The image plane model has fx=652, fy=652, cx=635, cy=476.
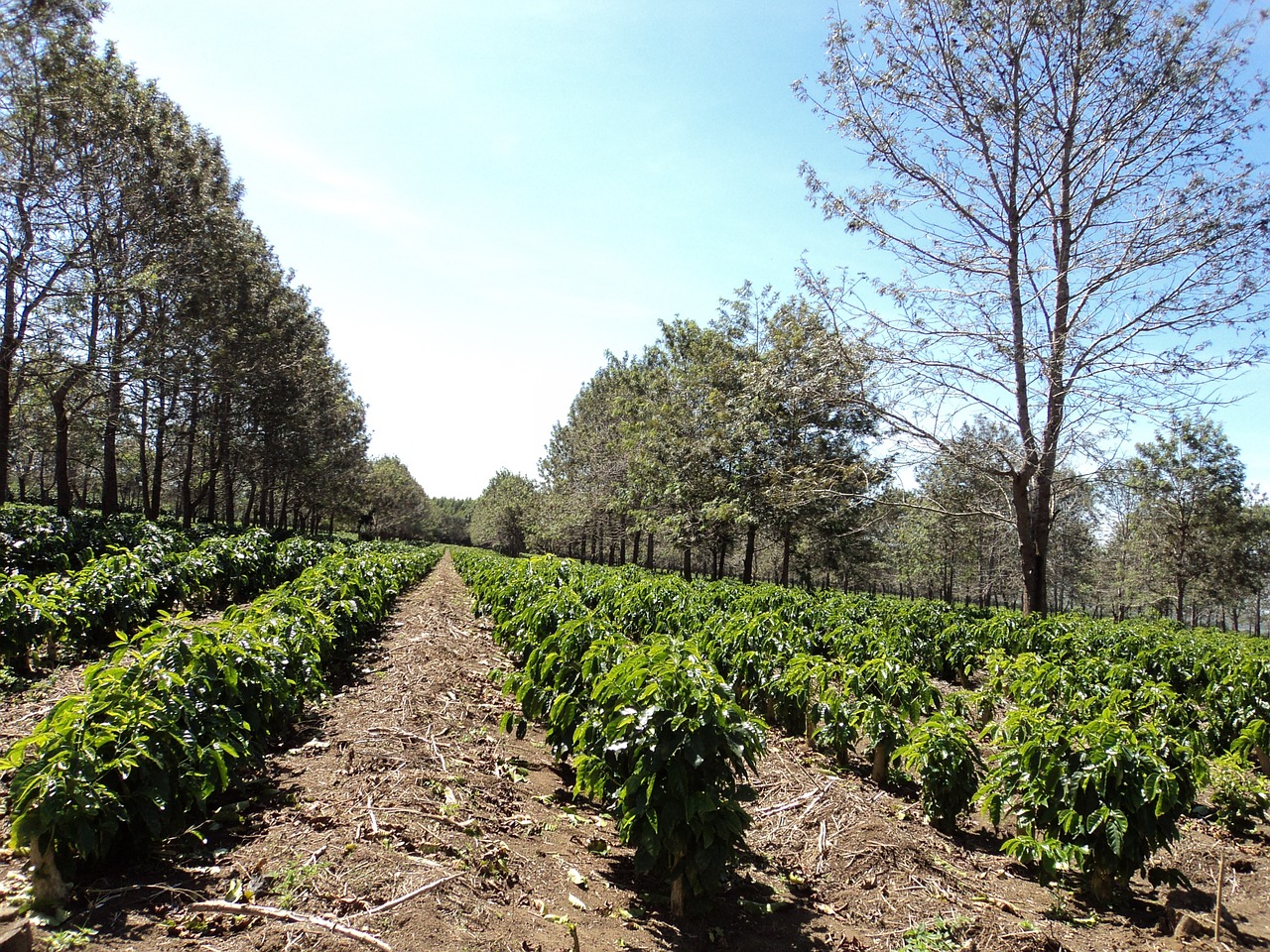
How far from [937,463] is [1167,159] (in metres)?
8.45

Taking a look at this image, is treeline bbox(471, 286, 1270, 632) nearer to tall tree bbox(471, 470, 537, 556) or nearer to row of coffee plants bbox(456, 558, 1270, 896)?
row of coffee plants bbox(456, 558, 1270, 896)

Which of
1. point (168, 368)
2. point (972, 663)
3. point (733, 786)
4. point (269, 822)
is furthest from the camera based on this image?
point (168, 368)

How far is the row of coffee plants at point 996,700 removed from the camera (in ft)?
13.1

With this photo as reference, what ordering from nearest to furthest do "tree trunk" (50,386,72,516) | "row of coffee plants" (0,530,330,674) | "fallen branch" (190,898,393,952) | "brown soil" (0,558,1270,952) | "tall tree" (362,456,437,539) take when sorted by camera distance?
"fallen branch" (190,898,393,952)
"brown soil" (0,558,1270,952)
"row of coffee plants" (0,530,330,674)
"tree trunk" (50,386,72,516)
"tall tree" (362,456,437,539)

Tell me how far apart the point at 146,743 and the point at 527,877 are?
210cm

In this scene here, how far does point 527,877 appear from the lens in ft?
12.1

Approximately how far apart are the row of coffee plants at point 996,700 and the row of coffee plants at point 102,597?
15.1ft

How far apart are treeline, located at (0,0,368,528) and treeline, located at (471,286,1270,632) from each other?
16864mm

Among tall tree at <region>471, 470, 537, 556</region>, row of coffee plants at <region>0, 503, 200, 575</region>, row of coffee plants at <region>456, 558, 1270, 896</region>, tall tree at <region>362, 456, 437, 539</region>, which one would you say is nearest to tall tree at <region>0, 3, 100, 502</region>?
row of coffee plants at <region>0, 503, 200, 575</region>

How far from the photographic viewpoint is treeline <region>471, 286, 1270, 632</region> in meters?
17.3

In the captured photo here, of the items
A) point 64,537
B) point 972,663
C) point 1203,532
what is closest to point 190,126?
point 64,537

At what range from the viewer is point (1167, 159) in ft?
49.2

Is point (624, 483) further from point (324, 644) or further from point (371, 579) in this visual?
point (324, 644)

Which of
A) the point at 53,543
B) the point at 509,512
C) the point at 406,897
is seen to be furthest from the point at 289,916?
the point at 509,512
